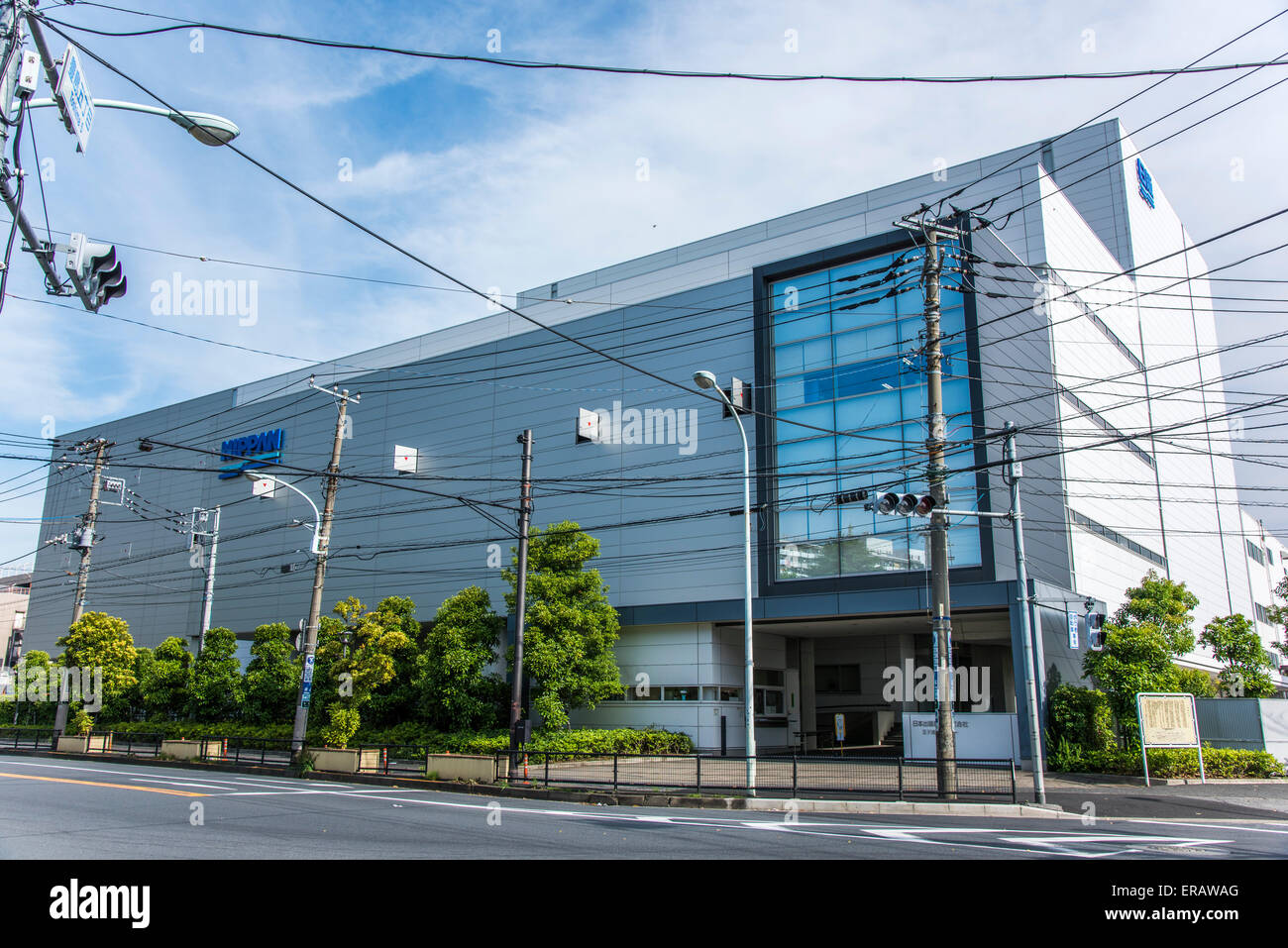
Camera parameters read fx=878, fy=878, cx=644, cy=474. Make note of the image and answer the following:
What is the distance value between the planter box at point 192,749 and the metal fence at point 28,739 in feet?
26.1

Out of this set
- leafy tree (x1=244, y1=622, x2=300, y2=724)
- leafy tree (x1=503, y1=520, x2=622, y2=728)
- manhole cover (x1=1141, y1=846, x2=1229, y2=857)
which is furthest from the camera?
leafy tree (x1=244, y1=622, x2=300, y2=724)

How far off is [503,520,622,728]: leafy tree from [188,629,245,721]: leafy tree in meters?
15.7

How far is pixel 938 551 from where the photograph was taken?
60.5ft

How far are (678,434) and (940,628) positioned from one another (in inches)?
710

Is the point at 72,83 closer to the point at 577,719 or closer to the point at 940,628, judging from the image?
the point at 940,628

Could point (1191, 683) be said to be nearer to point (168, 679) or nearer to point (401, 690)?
point (401, 690)

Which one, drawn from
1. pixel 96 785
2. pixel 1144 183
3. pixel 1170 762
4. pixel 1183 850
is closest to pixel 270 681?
pixel 96 785

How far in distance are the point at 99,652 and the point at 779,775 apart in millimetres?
29103

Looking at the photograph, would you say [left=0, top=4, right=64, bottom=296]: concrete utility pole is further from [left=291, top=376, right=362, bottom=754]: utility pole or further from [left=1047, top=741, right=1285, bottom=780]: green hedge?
[left=1047, top=741, right=1285, bottom=780]: green hedge

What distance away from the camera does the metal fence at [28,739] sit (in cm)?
3619

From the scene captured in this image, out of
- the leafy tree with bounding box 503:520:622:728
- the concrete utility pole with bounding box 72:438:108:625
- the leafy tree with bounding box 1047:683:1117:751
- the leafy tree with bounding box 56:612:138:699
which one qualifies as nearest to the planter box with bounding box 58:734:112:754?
the leafy tree with bounding box 56:612:138:699

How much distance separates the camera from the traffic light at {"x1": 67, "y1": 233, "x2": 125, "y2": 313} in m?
8.92
